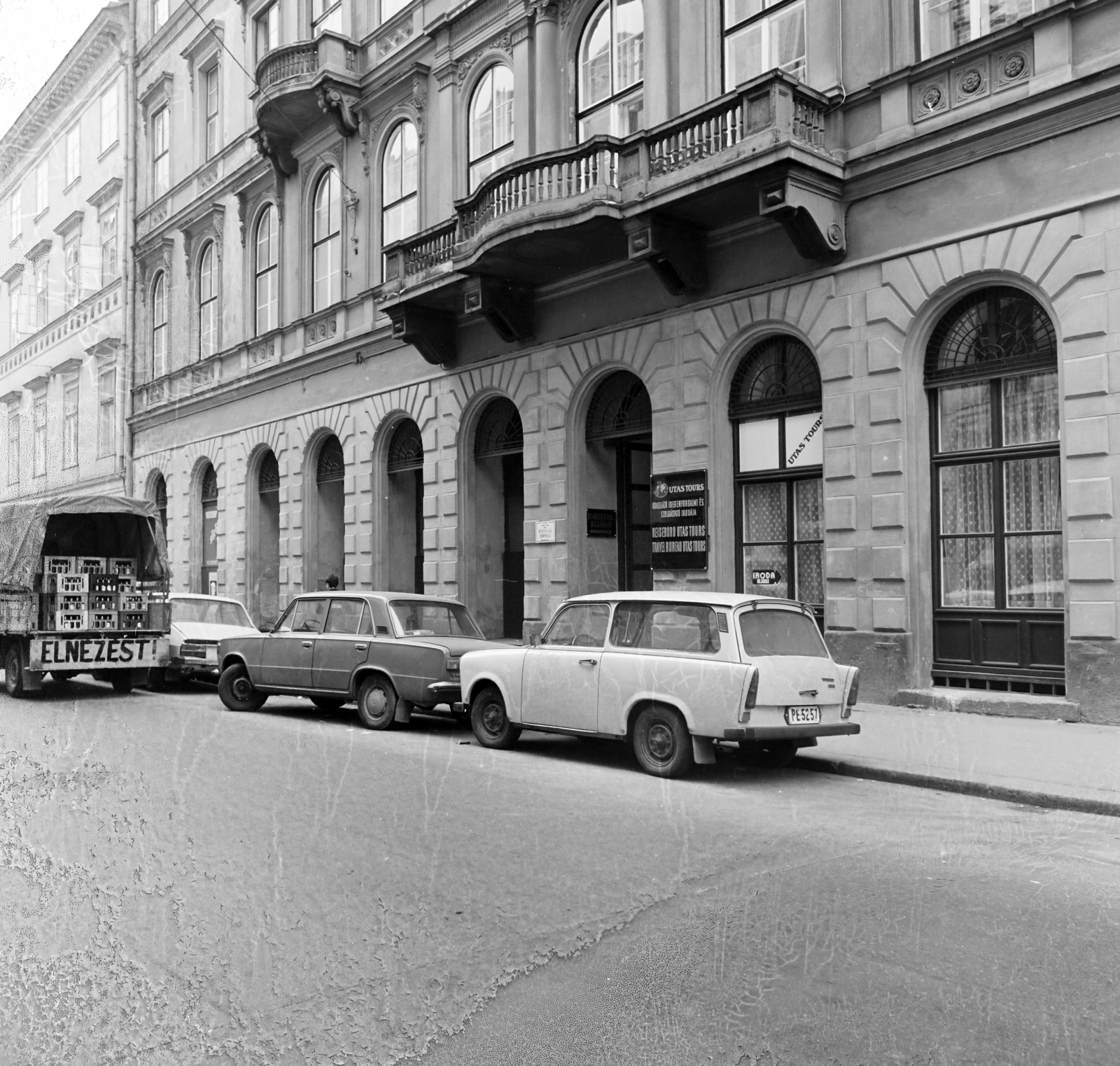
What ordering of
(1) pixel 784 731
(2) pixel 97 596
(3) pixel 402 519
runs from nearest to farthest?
(1) pixel 784 731 → (2) pixel 97 596 → (3) pixel 402 519

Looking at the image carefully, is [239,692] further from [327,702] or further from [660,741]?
[660,741]

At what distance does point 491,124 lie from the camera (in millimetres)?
20094

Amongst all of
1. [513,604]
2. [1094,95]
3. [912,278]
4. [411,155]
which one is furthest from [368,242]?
[1094,95]

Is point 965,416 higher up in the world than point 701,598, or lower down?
higher up

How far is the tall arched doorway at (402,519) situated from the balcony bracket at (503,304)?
14.9 feet

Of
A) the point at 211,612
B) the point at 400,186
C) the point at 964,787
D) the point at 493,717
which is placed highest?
the point at 400,186

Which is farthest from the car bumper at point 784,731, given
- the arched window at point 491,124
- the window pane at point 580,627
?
the arched window at point 491,124

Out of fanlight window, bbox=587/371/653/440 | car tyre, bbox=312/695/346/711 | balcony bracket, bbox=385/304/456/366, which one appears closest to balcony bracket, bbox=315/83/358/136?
balcony bracket, bbox=385/304/456/366

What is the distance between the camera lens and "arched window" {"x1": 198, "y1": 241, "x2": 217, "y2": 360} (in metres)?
29.5

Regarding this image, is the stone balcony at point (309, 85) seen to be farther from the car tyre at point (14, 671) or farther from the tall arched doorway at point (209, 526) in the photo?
the car tyre at point (14, 671)

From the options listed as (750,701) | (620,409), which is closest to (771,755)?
(750,701)

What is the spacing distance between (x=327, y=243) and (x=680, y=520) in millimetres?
12783

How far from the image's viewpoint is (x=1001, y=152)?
12.6 m

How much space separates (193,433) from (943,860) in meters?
27.0
